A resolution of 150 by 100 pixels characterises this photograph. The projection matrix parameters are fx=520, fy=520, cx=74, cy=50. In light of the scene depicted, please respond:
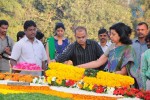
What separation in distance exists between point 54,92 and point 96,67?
149 centimetres

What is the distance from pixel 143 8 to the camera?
41.9m

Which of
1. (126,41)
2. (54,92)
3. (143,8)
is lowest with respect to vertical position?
(54,92)

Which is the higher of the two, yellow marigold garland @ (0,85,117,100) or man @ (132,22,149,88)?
man @ (132,22,149,88)

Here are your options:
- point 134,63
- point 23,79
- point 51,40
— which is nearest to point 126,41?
point 134,63

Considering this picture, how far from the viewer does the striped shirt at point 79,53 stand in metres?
9.47

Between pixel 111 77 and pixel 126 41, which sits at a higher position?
pixel 126 41

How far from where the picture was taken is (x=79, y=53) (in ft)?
31.1

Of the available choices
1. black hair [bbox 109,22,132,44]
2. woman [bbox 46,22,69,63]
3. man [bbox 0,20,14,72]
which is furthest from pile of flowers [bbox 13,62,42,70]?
black hair [bbox 109,22,132,44]

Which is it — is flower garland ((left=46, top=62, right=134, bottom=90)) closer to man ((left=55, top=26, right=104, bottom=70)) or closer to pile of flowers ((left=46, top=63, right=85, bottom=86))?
pile of flowers ((left=46, top=63, right=85, bottom=86))

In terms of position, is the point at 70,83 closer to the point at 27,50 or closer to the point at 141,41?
the point at 141,41

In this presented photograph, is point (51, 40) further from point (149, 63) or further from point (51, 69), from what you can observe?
point (149, 63)

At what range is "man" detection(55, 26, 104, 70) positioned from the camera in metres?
9.41

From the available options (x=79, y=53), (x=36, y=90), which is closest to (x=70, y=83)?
(x=36, y=90)

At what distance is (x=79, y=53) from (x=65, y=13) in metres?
33.2
